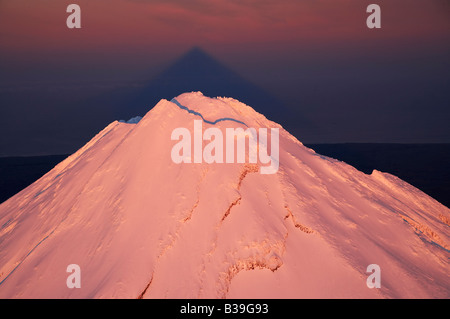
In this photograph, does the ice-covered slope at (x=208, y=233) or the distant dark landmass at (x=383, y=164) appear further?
the distant dark landmass at (x=383, y=164)

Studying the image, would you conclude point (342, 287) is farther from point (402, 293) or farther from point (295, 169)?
point (295, 169)

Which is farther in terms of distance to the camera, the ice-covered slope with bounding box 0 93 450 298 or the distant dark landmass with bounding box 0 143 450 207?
the distant dark landmass with bounding box 0 143 450 207

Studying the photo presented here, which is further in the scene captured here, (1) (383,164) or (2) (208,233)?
(1) (383,164)

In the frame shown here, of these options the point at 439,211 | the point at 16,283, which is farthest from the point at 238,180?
the point at 439,211
